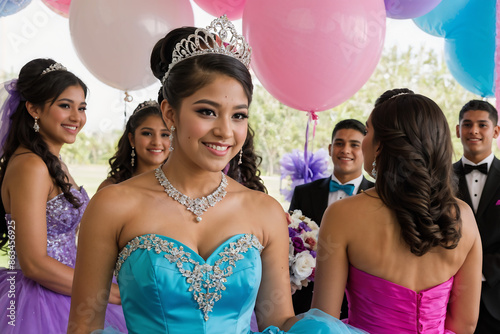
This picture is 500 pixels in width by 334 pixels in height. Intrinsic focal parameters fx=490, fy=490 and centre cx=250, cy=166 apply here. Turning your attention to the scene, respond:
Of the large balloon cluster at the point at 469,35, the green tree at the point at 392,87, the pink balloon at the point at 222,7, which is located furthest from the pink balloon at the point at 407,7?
the green tree at the point at 392,87

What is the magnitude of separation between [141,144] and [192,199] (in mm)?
1734

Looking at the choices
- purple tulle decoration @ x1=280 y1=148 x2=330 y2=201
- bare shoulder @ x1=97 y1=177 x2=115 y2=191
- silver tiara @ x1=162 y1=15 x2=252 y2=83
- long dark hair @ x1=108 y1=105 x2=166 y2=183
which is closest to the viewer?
silver tiara @ x1=162 y1=15 x2=252 y2=83

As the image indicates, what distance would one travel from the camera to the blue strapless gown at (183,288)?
1478mm

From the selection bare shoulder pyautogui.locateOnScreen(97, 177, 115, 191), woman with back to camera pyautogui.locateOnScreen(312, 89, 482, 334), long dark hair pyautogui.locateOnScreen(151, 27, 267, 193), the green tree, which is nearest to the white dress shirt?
bare shoulder pyautogui.locateOnScreen(97, 177, 115, 191)

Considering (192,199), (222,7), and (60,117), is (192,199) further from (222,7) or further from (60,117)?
(222,7)

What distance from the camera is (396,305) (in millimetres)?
1761

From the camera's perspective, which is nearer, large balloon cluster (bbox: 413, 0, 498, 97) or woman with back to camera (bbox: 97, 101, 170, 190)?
woman with back to camera (bbox: 97, 101, 170, 190)

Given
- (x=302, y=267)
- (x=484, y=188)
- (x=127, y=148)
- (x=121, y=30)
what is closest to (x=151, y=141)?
(x=127, y=148)

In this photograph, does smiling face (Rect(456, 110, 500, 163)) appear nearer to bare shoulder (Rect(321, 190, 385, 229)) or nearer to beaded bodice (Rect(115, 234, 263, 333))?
bare shoulder (Rect(321, 190, 385, 229))

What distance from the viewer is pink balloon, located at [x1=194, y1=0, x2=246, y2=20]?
3416 millimetres

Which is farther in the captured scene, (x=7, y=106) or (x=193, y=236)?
(x=7, y=106)

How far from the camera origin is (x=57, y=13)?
388 cm

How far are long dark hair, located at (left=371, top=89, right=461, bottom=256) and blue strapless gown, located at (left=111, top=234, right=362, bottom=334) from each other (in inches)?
17.8

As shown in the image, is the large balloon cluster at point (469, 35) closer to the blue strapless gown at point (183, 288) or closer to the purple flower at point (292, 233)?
the purple flower at point (292, 233)
